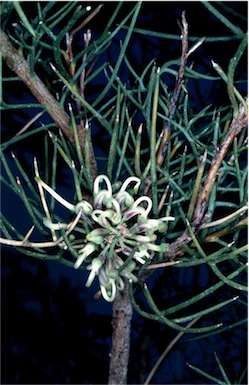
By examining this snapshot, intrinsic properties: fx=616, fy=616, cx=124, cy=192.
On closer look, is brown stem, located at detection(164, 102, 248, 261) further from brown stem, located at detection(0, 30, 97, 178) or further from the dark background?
the dark background

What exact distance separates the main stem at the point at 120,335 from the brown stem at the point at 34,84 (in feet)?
0.27

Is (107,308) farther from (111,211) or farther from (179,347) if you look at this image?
(111,211)

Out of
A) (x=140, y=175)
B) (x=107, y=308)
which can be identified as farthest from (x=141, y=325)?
(x=140, y=175)

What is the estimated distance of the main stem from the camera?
0.38 meters

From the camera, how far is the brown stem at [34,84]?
35 centimetres

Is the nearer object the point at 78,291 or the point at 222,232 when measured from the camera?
the point at 222,232

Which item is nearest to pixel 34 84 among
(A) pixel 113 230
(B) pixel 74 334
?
(A) pixel 113 230

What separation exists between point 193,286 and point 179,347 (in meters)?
0.06

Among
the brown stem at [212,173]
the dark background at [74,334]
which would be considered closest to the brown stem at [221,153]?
the brown stem at [212,173]

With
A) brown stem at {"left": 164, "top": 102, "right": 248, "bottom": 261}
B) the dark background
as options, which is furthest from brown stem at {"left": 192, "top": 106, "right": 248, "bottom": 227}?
the dark background

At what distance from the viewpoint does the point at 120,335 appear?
15.3 inches

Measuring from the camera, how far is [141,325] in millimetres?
525


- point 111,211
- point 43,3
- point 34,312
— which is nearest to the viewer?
point 111,211

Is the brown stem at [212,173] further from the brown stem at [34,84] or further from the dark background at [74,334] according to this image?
the dark background at [74,334]
